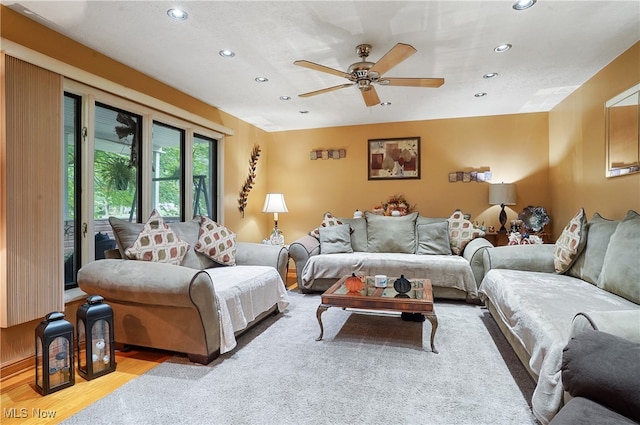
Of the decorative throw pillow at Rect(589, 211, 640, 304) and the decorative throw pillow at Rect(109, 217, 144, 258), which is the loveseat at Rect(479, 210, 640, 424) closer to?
the decorative throw pillow at Rect(589, 211, 640, 304)

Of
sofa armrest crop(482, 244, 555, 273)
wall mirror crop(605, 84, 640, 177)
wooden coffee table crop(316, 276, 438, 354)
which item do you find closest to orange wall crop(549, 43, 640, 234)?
wall mirror crop(605, 84, 640, 177)

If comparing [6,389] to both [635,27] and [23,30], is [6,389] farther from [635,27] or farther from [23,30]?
[635,27]

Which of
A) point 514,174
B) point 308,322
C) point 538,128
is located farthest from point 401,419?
point 538,128

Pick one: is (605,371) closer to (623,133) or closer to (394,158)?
(623,133)

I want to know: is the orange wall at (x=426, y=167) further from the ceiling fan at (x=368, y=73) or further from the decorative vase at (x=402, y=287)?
the decorative vase at (x=402, y=287)

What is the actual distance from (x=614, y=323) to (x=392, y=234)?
127 inches

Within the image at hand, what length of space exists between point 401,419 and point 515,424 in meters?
0.56

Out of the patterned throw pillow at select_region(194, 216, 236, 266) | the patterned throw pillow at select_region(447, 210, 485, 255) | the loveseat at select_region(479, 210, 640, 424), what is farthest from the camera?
the patterned throw pillow at select_region(447, 210, 485, 255)

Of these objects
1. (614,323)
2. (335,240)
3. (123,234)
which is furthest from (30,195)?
(614,323)

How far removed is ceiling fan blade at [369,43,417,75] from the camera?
7.45 ft

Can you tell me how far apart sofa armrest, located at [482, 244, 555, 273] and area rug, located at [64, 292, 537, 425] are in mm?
687

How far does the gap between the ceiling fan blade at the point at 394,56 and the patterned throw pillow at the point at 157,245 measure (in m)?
2.26

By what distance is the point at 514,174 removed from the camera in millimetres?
4805

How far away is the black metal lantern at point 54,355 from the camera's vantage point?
80.4 inches
